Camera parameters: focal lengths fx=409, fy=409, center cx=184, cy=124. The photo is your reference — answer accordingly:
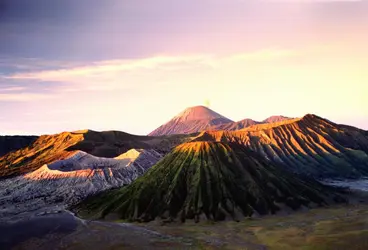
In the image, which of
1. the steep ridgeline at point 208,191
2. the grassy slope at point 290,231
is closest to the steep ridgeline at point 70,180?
the steep ridgeline at point 208,191

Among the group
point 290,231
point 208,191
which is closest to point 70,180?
point 208,191

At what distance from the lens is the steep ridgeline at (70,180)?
14175 centimetres

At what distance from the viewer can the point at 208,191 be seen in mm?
117312

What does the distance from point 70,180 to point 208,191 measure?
6635 centimetres

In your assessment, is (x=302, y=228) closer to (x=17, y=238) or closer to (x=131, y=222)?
(x=131, y=222)

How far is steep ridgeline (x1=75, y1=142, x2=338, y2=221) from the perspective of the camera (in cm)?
11150

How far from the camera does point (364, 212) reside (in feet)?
353

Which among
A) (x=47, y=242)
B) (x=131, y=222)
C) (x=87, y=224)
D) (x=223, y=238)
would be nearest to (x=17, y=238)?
(x=47, y=242)

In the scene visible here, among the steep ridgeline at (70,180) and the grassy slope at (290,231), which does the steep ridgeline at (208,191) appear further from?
the steep ridgeline at (70,180)

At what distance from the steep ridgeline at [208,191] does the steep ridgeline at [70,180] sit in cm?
1954

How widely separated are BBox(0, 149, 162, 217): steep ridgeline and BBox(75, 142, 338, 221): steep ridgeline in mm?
19542

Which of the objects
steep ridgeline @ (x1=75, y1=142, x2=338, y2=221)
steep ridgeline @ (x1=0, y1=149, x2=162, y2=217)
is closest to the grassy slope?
steep ridgeline @ (x1=75, y1=142, x2=338, y2=221)

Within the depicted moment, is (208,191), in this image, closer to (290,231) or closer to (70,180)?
(290,231)

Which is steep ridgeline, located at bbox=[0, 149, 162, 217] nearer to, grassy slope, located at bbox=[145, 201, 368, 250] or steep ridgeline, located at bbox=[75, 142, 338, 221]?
steep ridgeline, located at bbox=[75, 142, 338, 221]
